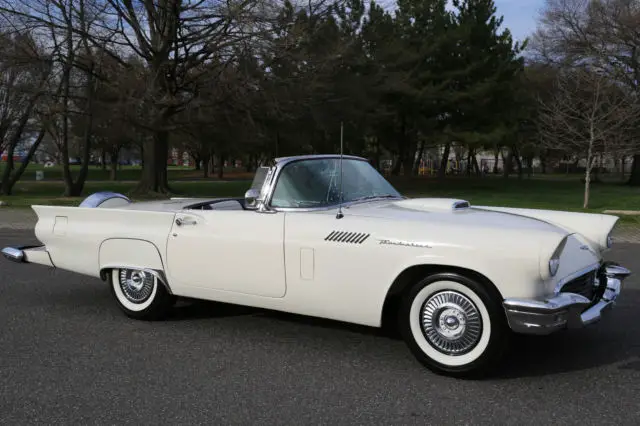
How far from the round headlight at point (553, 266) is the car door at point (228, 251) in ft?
6.08

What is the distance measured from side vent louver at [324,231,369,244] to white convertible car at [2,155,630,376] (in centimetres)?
1

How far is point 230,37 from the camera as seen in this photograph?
66.8 feet

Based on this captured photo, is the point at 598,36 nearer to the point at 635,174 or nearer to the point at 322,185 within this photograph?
the point at 635,174

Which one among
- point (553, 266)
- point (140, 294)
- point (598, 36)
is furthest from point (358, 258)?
point (598, 36)

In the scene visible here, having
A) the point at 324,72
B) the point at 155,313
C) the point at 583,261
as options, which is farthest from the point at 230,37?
the point at 583,261

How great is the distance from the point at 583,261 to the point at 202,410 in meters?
2.76

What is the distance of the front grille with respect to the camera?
4086 mm

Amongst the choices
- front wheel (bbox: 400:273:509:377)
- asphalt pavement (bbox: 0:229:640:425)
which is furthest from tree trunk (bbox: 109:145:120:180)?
front wheel (bbox: 400:273:509:377)

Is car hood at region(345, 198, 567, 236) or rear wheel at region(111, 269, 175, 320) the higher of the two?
car hood at region(345, 198, 567, 236)

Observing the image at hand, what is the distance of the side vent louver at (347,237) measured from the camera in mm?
4242

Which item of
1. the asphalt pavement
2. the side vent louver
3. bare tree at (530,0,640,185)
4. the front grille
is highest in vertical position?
bare tree at (530,0,640,185)

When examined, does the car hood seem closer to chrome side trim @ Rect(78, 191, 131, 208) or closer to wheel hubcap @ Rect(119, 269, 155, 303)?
wheel hubcap @ Rect(119, 269, 155, 303)

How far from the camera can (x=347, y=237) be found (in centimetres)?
430

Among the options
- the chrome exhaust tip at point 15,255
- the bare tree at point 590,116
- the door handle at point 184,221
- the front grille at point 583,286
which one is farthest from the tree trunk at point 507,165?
the door handle at point 184,221
